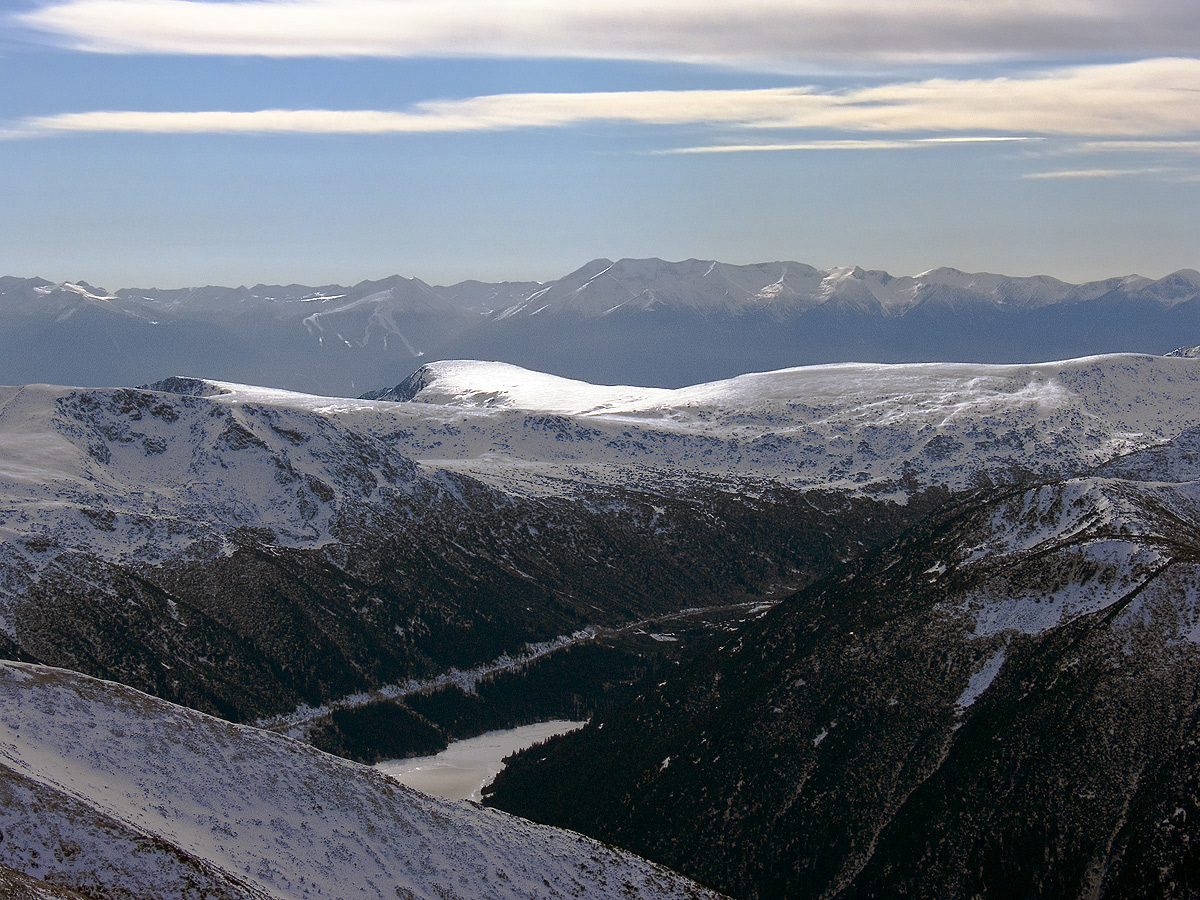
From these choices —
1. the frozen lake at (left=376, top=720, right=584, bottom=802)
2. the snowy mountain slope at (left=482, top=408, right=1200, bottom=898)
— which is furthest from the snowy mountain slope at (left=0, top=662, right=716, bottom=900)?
the frozen lake at (left=376, top=720, right=584, bottom=802)

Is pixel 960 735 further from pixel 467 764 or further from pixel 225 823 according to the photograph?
pixel 467 764

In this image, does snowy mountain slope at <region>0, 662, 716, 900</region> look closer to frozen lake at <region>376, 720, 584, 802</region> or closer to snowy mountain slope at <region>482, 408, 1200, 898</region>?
snowy mountain slope at <region>482, 408, 1200, 898</region>

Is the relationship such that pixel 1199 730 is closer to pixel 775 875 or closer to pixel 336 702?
pixel 775 875

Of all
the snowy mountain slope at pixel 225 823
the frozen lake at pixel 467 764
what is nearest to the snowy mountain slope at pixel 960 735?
the frozen lake at pixel 467 764

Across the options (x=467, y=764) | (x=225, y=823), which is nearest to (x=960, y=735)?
(x=225, y=823)

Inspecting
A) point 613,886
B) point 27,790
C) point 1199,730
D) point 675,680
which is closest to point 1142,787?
point 1199,730

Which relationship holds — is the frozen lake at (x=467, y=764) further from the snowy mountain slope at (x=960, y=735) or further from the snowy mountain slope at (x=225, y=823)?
the snowy mountain slope at (x=225, y=823)
